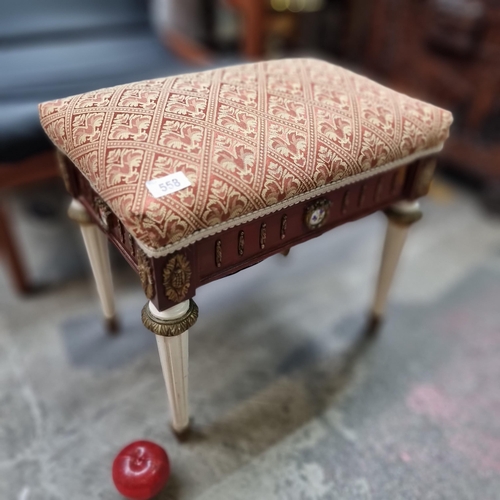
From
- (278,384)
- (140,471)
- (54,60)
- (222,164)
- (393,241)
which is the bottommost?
(278,384)

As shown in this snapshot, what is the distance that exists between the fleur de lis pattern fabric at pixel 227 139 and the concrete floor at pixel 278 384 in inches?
20.7

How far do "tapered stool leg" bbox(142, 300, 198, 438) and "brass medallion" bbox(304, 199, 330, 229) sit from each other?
227mm

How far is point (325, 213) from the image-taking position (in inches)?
30.3

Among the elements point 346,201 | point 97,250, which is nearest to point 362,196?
point 346,201

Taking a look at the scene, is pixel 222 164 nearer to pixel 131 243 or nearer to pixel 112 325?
pixel 131 243

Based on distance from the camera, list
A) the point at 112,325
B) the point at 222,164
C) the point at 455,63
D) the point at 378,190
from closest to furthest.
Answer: the point at 222,164 → the point at 378,190 → the point at 112,325 → the point at 455,63

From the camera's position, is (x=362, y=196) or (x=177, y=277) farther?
(x=362, y=196)

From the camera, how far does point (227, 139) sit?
661mm

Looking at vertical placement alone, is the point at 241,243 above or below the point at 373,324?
above

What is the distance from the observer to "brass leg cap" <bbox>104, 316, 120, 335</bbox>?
1.11 m

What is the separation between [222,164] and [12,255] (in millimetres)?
780

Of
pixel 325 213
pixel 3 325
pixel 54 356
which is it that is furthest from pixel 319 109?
pixel 3 325

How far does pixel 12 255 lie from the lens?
3.81 feet

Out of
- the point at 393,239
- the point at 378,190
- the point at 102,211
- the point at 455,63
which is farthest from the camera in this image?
the point at 455,63
